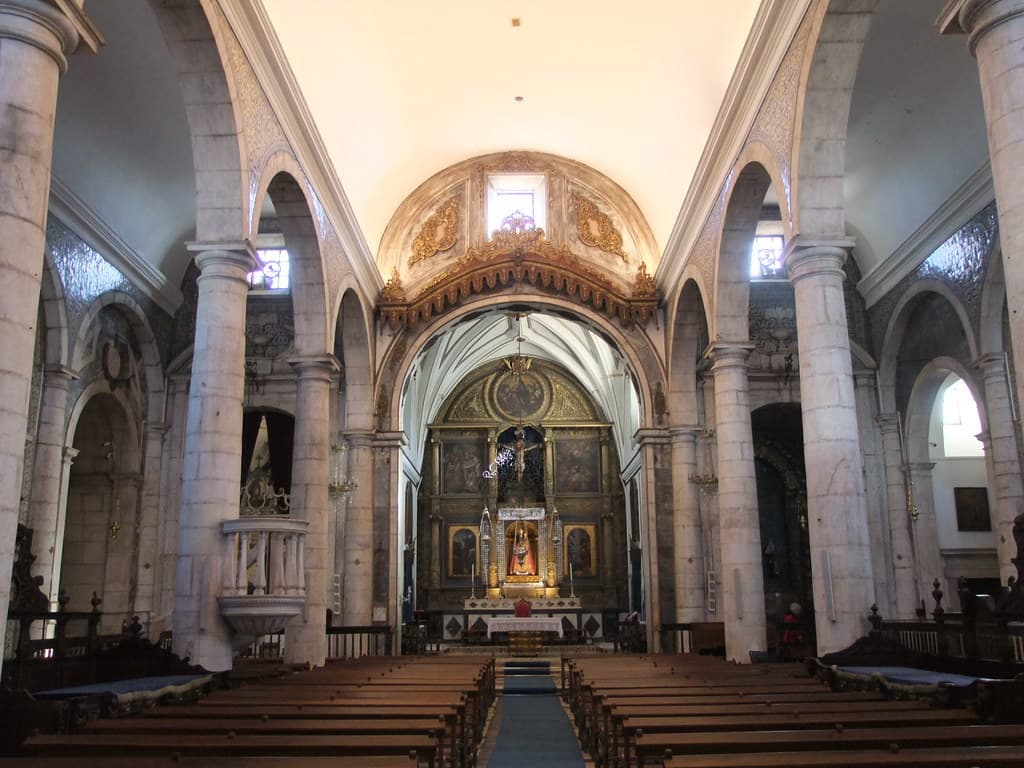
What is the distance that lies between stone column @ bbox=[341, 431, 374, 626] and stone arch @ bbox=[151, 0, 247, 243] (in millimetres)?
9301

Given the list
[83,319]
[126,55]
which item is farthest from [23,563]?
[126,55]

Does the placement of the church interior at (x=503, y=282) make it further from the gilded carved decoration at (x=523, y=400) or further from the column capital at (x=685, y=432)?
the gilded carved decoration at (x=523, y=400)

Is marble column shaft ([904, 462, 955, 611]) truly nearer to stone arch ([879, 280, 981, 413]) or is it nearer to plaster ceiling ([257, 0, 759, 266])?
stone arch ([879, 280, 981, 413])

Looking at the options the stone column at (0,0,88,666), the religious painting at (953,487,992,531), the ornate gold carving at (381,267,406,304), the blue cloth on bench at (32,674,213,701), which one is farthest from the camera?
the religious painting at (953,487,992,531)

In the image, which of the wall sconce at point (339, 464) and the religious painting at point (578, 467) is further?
the religious painting at point (578, 467)

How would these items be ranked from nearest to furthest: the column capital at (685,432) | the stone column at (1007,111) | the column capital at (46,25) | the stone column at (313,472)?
the column capital at (46,25) → the stone column at (1007,111) → the stone column at (313,472) → the column capital at (685,432)

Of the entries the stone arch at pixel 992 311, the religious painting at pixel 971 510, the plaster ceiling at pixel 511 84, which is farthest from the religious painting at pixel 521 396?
the stone arch at pixel 992 311

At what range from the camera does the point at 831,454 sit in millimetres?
10844

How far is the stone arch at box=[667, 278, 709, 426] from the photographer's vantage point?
19406 mm

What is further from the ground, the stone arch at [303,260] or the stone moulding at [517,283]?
the stone moulding at [517,283]

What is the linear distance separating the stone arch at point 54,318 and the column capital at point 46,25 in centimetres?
944

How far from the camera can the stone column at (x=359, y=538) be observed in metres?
19.2

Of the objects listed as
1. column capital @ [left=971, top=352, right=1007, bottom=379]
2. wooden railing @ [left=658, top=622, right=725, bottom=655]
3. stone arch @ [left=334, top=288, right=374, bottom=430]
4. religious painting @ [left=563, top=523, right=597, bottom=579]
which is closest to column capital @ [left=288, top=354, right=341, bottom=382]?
stone arch @ [left=334, top=288, right=374, bottom=430]

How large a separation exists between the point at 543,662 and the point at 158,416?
373 inches
